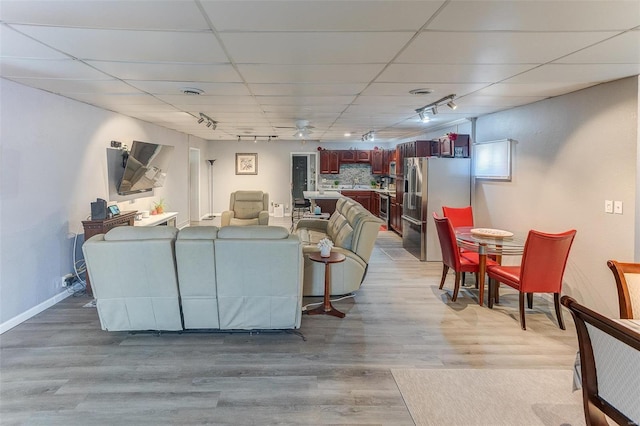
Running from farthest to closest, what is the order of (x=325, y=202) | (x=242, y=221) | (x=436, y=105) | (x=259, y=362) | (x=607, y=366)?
(x=325, y=202) < (x=242, y=221) < (x=436, y=105) < (x=259, y=362) < (x=607, y=366)

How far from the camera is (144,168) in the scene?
5836mm

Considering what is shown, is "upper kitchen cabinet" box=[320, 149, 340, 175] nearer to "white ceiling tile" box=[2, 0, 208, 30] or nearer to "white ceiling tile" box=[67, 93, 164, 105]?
"white ceiling tile" box=[67, 93, 164, 105]

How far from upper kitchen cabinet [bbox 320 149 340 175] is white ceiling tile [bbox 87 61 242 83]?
24.5ft

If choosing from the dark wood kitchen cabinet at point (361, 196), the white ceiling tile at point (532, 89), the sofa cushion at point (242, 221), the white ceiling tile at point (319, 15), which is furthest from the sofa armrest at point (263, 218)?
the white ceiling tile at point (319, 15)

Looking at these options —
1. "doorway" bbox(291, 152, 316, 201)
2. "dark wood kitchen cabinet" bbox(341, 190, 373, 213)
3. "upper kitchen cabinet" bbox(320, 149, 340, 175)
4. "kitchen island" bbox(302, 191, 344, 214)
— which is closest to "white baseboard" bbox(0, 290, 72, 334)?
"kitchen island" bbox(302, 191, 344, 214)

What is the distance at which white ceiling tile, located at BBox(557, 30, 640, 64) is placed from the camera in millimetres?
2339

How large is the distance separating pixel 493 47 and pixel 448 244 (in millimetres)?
2250

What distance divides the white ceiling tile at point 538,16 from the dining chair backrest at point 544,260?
1.78m

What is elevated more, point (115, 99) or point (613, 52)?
point (115, 99)

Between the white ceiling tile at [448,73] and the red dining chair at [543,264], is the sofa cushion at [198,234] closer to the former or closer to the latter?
the white ceiling tile at [448,73]

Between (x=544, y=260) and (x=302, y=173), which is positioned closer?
(x=544, y=260)

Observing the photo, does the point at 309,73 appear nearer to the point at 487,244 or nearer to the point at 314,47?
the point at 314,47

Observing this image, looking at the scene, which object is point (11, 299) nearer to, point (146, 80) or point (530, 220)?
point (146, 80)

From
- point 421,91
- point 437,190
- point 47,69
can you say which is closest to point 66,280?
point 47,69
